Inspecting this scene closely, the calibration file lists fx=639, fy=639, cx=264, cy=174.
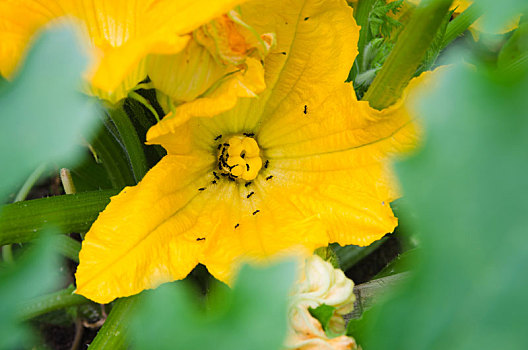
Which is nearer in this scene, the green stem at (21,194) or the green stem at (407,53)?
the green stem at (407,53)

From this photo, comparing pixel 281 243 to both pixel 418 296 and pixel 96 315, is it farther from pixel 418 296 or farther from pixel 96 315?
pixel 96 315

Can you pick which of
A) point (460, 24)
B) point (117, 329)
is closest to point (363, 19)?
point (460, 24)

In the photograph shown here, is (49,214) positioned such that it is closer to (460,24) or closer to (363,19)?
(363,19)

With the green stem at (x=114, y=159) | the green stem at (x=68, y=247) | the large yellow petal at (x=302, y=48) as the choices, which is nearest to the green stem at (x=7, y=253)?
the green stem at (x=68, y=247)

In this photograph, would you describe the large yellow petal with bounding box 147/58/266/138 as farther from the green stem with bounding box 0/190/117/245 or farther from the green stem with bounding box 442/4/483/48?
the green stem with bounding box 442/4/483/48

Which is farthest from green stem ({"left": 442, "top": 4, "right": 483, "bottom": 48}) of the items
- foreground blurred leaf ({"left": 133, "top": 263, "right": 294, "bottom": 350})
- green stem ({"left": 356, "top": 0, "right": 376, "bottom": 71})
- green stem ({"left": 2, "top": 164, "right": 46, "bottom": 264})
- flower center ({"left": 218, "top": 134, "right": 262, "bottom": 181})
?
green stem ({"left": 2, "top": 164, "right": 46, "bottom": 264})

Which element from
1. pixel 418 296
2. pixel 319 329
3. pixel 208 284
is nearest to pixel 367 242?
pixel 319 329

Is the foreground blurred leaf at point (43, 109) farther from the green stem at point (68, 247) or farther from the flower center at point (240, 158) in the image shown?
the green stem at point (68, 247)
